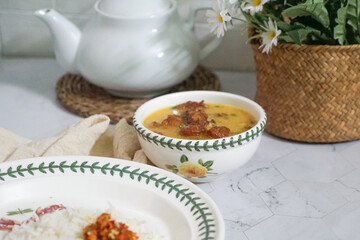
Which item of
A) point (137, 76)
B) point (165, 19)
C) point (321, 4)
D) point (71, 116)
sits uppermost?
point (321, 4)

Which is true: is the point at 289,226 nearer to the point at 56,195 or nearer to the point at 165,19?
the point at 56,195

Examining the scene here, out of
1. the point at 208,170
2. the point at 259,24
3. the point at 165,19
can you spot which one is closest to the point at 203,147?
the point at 208,170

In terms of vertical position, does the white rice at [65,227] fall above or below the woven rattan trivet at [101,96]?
above

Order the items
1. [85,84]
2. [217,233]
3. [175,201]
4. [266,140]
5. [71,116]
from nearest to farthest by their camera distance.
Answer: [217,233], [175,201], [266,140], [71,116], [85,84]

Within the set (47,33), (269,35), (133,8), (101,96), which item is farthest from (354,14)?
(47,33)

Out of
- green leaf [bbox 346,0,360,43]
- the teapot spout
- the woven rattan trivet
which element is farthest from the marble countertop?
green leaf [bbox 346,0,360,43]

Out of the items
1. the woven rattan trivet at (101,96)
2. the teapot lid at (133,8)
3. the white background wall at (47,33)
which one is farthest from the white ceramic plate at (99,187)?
the white background wall at (47,33)

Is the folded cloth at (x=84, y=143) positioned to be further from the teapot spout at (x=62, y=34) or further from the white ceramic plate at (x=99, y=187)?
the teapot spout at (x=62, y=34)

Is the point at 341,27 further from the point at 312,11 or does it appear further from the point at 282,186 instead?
the point at 282,186
